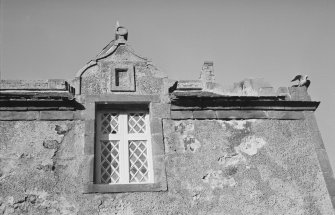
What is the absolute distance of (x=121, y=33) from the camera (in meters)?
8.05

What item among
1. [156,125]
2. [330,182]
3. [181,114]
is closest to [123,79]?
[156,125]

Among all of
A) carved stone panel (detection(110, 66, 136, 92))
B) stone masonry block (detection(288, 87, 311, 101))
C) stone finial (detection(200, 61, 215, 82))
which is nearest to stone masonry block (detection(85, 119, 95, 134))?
carved stone panel (detection(110, 66, 136, 92))

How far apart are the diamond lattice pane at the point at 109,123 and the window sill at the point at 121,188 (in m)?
1.14

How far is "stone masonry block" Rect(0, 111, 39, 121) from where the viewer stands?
6.56 meters

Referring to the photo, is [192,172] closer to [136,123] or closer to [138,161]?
[138,161]

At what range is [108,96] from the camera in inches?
274

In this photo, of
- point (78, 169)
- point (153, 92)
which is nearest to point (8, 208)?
point (78, 169)

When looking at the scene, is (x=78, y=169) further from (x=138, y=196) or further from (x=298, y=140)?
(x=298, y=140)

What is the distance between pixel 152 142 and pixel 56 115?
1.83m

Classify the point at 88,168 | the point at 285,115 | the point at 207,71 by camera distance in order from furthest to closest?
the point at 207,71, the point at 285,115, the point at 88,168

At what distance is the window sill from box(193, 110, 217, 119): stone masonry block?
159 centimetres

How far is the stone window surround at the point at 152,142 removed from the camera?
5.99 metres

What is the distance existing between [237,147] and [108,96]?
2615mm

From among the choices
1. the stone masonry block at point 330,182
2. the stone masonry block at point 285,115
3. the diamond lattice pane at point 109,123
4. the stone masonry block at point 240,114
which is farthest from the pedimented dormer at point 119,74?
the stone masonry block at point 330,182
